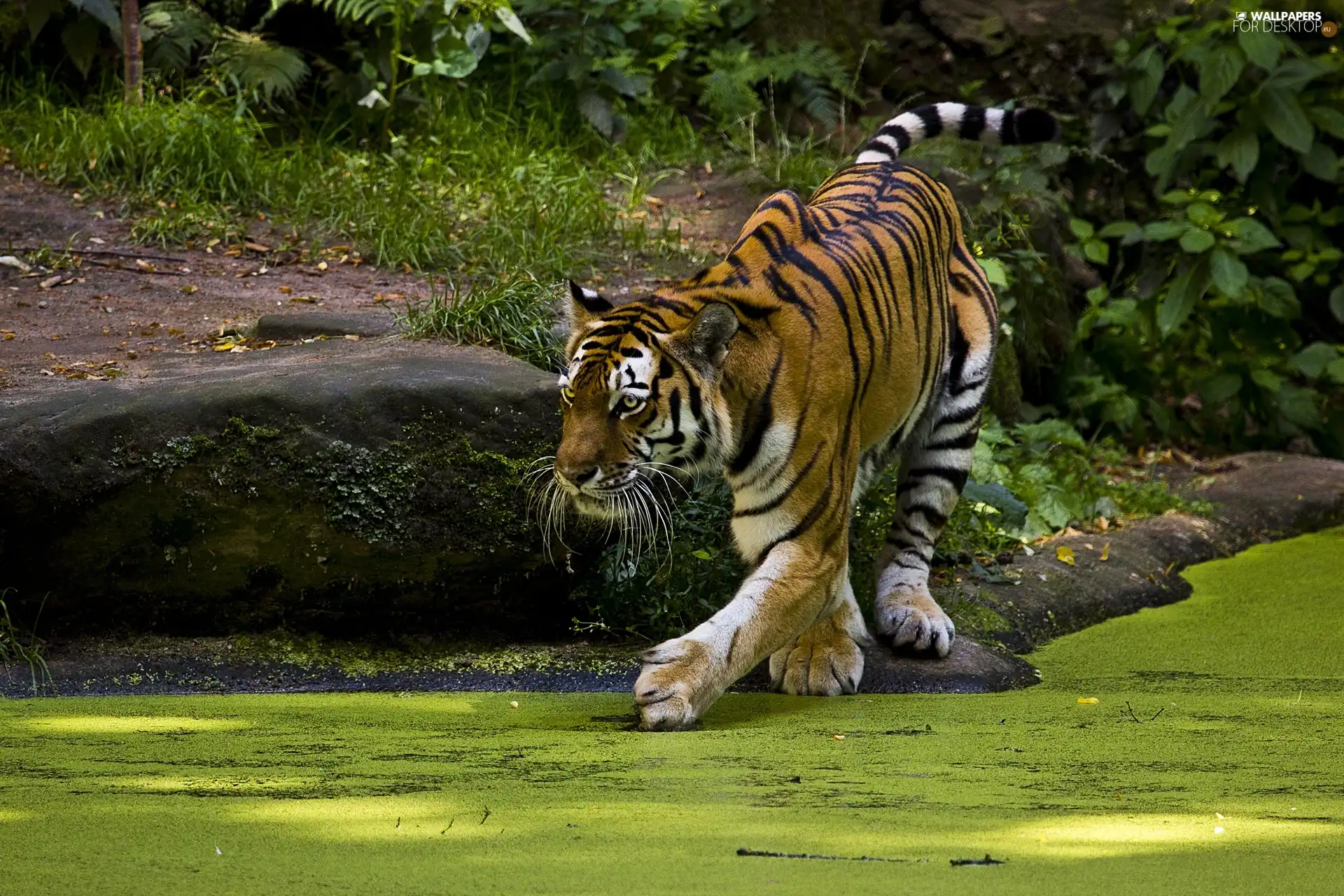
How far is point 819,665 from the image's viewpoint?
13.8 ft

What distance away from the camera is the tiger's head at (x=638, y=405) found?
3672 mm

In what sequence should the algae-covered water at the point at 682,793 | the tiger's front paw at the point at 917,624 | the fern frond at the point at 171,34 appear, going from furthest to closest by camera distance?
the fern frond at the point at 171,34 < the tiger's front paw at the point at 917,624 < the algae-covered water at the point at 682,793

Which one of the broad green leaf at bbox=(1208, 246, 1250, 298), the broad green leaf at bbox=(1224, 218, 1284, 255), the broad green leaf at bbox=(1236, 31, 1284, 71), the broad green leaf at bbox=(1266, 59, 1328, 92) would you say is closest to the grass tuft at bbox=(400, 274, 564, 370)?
the broad green leaf at bbox=(1208, 246, 1250, 298)

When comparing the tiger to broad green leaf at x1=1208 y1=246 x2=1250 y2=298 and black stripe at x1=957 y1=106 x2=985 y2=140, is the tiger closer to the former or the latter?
black stripe at x1=957 y1=106 x2=985 y2=140

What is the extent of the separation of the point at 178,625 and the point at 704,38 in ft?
21.0

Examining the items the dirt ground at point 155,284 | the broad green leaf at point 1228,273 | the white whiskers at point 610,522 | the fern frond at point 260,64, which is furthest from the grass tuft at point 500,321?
the broad green leaf at point 1228,273

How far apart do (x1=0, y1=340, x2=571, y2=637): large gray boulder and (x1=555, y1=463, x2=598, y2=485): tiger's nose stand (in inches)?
38.1

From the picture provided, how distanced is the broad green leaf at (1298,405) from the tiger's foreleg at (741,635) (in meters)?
5.07

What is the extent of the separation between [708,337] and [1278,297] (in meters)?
5.45

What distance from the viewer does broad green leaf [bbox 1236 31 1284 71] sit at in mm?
7625

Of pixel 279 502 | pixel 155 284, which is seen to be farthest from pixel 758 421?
pixel 155 284

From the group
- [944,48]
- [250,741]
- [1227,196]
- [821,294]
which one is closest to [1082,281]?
[1227,196]

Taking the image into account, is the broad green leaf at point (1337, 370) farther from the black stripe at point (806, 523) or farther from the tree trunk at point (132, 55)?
the tree trunk at point (132, 55)

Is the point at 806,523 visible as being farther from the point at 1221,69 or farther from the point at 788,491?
the point at 1221,69
